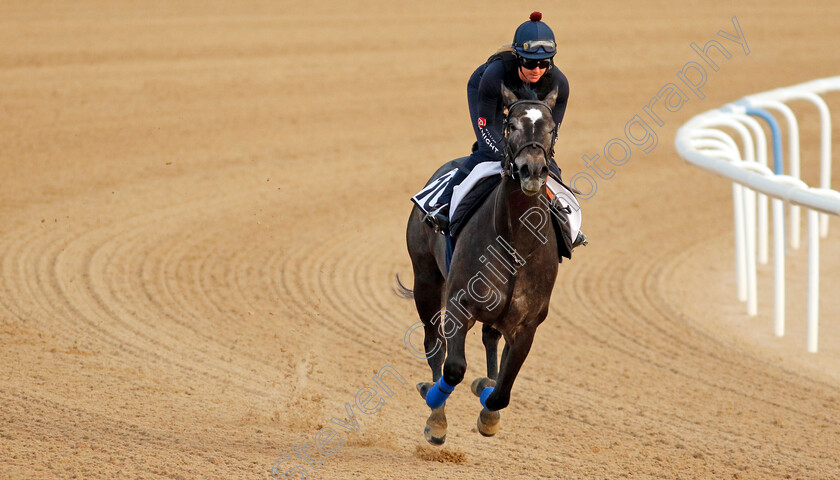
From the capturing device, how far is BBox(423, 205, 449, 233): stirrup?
6.17m

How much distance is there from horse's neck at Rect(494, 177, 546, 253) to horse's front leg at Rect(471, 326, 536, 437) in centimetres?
60

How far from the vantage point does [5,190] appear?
13.4 m

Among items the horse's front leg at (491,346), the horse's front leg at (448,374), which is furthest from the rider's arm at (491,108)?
the horse's front leg at (491,346)

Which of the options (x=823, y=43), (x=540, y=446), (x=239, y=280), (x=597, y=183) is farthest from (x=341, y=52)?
(x=540, y=446)

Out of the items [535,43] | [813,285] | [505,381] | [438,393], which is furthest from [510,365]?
[813,285]

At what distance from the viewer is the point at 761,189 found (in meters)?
8.64

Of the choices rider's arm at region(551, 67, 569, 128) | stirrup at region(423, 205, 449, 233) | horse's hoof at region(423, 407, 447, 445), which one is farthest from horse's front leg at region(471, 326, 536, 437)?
rider's arm at region(551, 67, 569, 128)

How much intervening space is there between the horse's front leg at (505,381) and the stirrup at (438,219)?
2.91 ft

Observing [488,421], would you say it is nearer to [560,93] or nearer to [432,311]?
[432,311]

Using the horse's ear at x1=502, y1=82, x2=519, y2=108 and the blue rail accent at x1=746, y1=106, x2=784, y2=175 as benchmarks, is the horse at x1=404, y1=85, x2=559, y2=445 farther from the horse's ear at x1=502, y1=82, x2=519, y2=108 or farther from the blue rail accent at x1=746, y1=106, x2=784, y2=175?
the blue rail accent at x1=746, y1=106, x2=784, y2=175

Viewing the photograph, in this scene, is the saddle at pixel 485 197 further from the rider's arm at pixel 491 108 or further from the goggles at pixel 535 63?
the goggles at pixel 535 63

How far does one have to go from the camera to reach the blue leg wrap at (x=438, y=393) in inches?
240

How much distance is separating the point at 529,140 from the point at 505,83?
3.34 feet

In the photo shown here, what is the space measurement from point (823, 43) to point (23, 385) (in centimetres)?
2180
